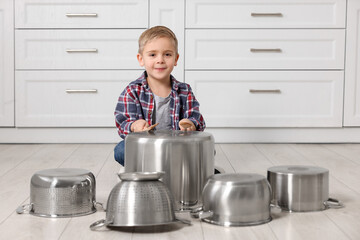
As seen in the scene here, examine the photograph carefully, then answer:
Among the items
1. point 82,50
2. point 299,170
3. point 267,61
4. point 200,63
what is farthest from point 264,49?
point 299,170

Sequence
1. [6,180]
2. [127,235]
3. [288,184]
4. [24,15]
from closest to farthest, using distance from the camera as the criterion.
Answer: [127,235]
[288,184]
[6,180]
[24,15]

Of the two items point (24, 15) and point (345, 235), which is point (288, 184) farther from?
point (24, 15)

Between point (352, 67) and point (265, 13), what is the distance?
506 mm

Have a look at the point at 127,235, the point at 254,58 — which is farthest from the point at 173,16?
the point at 127,235

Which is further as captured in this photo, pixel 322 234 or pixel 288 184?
pixel 288 184

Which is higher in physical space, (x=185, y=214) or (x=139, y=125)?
(x=139, y=125)

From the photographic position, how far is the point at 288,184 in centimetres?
154

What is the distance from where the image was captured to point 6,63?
285 cm

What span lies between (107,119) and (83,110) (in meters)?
0.12

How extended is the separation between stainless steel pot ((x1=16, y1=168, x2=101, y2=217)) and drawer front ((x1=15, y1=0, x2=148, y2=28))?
1.44 m

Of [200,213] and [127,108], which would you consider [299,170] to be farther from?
[127,108]

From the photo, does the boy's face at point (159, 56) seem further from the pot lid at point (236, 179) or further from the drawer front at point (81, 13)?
the drawer front at point (81, 13)

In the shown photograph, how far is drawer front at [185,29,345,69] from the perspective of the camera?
9.37 feet

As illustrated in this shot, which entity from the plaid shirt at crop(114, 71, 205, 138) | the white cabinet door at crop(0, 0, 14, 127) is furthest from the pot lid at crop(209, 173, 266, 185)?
the white cabinet door at crop(0, 0, 14, 127)
